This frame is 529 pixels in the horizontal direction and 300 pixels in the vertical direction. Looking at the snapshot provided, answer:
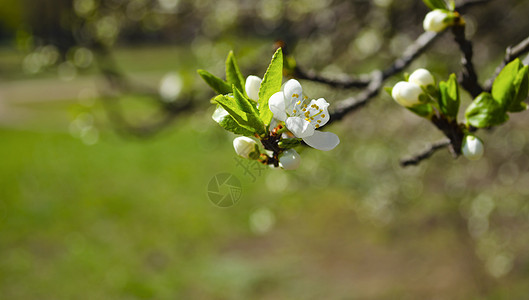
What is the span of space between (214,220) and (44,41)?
137 inches

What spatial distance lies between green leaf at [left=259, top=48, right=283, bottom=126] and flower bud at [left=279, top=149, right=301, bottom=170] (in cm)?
7

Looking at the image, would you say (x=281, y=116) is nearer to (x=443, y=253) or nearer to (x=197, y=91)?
(x=197, y=91)

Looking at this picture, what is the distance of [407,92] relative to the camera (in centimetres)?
92

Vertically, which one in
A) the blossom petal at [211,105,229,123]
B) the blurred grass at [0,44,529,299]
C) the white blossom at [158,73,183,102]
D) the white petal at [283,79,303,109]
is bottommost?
the blurred grass at [0,44,529,299]

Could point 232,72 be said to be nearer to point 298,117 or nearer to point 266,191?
point 298,117

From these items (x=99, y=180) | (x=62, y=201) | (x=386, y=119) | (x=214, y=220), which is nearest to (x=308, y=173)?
(x=386, y=119)

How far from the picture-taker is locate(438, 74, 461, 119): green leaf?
92cm

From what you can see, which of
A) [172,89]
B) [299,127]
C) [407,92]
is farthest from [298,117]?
[172,89]

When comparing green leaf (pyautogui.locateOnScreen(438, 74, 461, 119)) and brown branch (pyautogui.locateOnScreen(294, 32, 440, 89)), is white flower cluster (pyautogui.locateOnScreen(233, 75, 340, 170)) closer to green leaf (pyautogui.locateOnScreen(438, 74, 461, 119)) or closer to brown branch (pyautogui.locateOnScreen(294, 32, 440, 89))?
green leaf (pyautogui.locateOnScreen(438, 74, 461, 119))

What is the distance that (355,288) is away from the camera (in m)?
4.58

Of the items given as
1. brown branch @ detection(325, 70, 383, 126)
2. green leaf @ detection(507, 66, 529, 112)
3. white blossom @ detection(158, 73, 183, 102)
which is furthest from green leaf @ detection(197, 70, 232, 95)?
white blossom @ detection(158, 73, 183, 102)

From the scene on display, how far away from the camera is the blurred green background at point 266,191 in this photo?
116 inches

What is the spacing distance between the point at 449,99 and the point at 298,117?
351 mm

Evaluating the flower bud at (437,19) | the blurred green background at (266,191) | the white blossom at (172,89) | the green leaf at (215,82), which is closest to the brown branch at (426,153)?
the flower bud at (437,19)
